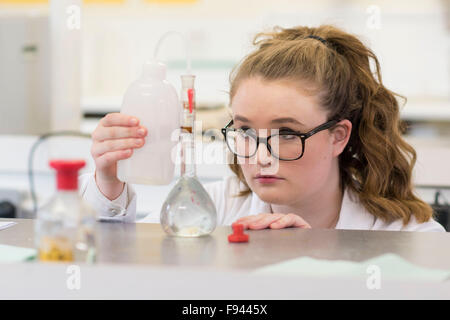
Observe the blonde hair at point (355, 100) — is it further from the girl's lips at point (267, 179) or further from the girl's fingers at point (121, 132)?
the girl's fingers at point (121, 132)

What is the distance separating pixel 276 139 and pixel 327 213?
0.34 metres

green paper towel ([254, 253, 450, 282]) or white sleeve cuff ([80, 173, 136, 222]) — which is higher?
green paper towel ([254, 253, 450, 282])

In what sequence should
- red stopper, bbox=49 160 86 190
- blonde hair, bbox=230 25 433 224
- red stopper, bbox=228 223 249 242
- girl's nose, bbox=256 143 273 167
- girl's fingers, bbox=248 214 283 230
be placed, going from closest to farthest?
red stopper, bbox=49 160 86 190, red stopper, bbox=228 223 249 242, girl's fingers, bbox=248 214 283 230, girl's nose, bbox=256 143 273 167, blonde hair, bbox=230 25 433 224

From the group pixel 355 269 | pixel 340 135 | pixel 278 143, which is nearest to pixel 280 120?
pixel 278 143

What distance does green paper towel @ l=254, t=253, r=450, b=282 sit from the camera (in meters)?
0.63

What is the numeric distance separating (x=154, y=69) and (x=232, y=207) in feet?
2.41

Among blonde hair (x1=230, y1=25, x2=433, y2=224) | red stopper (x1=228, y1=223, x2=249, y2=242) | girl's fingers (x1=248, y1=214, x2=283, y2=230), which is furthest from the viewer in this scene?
blonde hair (x1=230, y1=25, x2=433, y2=224)

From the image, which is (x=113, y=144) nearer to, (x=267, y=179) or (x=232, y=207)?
(x=267, y=179)

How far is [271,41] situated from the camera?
144 cm

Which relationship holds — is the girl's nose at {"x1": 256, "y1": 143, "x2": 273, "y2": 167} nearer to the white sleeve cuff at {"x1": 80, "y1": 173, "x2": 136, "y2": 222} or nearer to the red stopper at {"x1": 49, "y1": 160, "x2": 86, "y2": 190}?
the white sleeve cuff at {"x1": 80, "y1": 173, "x2": 136, "y2": 222}

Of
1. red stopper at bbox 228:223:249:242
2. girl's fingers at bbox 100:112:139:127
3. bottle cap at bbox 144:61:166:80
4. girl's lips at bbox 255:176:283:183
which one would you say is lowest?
red stopper at bbox 228:223:249:242

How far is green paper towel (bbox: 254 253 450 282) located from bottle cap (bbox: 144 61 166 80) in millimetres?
327

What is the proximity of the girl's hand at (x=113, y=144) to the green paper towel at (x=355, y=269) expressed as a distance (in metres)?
0.30

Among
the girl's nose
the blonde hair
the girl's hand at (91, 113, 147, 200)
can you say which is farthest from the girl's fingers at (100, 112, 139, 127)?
the blonde hair
